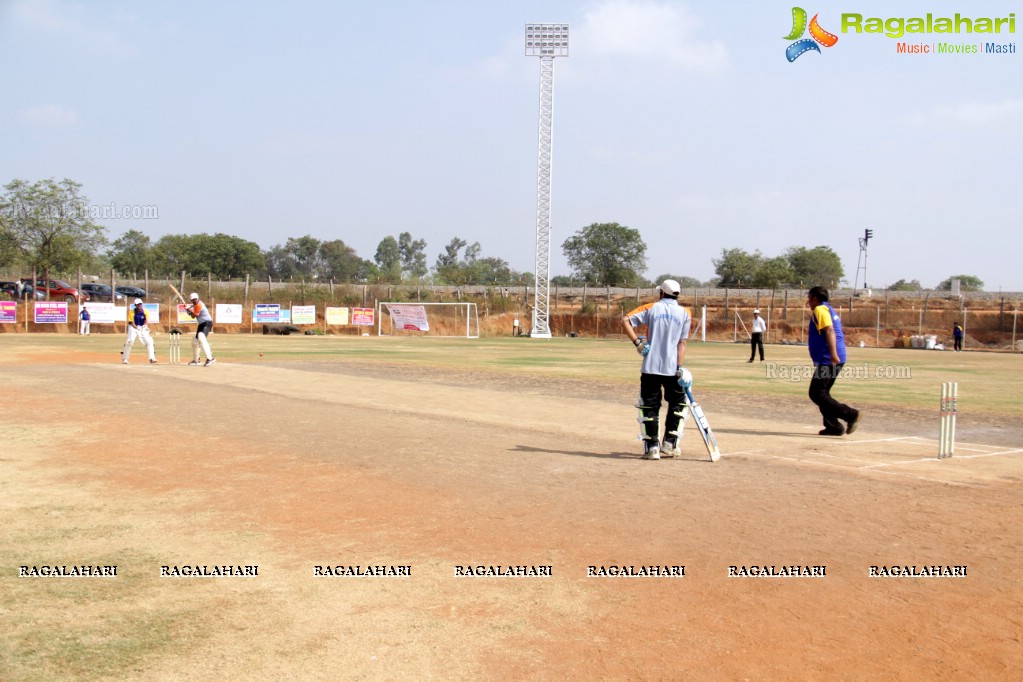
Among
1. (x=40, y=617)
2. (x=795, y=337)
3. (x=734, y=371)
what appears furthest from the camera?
(x=795, y=337)

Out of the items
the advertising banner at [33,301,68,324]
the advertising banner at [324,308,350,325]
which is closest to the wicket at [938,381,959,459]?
the advertising banner at [33,301,68,324]

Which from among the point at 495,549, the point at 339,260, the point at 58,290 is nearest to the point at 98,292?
the point at 58,290

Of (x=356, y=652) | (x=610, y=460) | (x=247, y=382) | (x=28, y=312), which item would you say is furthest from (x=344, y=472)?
(x=28, y=312)

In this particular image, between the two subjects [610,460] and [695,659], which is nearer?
[695,659]

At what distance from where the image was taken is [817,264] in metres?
102

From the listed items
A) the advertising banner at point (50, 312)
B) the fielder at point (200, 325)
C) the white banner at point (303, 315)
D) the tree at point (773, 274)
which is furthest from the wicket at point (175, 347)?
the tree at point (773, 274)

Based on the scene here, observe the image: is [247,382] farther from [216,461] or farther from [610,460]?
[610,460]

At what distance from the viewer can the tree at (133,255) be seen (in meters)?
99.4

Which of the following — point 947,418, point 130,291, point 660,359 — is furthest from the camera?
point 130,291

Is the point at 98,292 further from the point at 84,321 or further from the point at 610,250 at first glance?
the point at 610,250

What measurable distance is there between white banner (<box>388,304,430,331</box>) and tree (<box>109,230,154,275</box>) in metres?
44.3

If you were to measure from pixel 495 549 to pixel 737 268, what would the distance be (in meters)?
97.7

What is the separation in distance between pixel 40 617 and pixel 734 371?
22801 millimetres

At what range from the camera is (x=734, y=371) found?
25.3 m
